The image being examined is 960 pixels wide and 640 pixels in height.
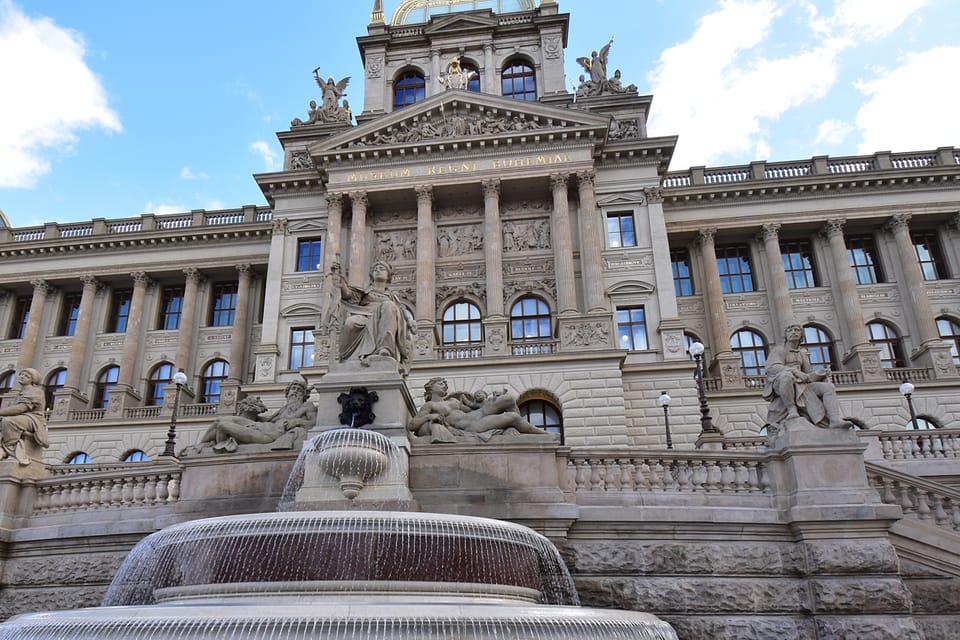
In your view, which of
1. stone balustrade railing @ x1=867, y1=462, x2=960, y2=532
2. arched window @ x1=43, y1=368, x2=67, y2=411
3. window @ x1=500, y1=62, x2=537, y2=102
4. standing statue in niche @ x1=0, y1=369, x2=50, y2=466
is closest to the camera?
stone balustrade railing @ x1=867, y1=462, x2=960, y2=532

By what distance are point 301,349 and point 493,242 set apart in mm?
10725

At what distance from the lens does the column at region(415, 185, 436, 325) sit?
3297cm

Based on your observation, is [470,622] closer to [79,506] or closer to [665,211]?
[79,506]

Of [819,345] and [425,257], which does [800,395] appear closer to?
[425,257]

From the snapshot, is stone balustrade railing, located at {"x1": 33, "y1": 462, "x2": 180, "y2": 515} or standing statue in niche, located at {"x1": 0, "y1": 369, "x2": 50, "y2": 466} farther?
standing statue in niche, located at {"x1": 0, "y1": 369, "x2": 50, "y2": 466}

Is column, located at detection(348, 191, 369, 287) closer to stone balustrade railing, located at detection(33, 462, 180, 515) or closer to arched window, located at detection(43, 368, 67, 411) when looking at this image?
arched window, located at detection(43, 368, 67, 411)

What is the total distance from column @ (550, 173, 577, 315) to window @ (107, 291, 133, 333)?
26342 mm

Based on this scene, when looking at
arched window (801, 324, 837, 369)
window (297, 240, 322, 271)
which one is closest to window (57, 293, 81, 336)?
window (297, 240, 322, 271)

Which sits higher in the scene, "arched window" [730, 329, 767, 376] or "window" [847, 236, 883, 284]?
"window" [847, 236, 883, 284]

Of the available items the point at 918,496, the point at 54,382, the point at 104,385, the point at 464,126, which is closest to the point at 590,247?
the point at 464,126

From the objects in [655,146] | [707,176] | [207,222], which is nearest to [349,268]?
[207,222]

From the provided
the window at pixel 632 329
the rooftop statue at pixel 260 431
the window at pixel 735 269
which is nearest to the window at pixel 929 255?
the window at pixel 735 269

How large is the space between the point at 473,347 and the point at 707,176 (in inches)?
745

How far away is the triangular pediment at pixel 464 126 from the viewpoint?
34312 mm
